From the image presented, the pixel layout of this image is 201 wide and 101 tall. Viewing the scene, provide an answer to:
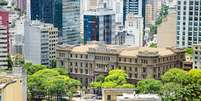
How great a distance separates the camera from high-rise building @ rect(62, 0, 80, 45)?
95.4 metres

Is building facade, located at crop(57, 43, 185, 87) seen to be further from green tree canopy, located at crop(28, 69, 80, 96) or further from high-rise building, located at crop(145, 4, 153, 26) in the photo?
high-rise building, located at crop(145, 4, 153, 26)

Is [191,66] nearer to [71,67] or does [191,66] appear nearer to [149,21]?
[71,67]

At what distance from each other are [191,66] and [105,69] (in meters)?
9.57

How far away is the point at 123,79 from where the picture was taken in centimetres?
6194

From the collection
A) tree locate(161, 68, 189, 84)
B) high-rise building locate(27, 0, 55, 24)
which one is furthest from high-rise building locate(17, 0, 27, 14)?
tree locate(161, 68, 189, 84)

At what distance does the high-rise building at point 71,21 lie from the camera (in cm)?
9538

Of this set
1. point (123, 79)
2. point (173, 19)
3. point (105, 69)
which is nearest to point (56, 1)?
point (173, 19)

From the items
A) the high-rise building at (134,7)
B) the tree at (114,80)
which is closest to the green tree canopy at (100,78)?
the tree at (114,80)

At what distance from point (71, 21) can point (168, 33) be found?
1938 centimetres

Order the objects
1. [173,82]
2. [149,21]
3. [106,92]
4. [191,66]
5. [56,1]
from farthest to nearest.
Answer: [149,21] → [56,1] → [191,66] → [173,82] → [106,92]

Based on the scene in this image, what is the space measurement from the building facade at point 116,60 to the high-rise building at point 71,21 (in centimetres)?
2191

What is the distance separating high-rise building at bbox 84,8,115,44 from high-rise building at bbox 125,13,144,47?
10571 mm

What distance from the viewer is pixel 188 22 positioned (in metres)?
78.3

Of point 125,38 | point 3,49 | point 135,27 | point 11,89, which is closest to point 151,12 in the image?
point 135,27
